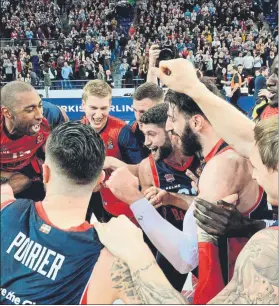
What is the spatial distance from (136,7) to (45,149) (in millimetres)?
628

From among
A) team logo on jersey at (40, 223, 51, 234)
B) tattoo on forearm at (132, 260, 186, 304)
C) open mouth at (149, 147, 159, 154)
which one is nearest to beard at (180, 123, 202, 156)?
open mouth at (149, 147, 159, 154)

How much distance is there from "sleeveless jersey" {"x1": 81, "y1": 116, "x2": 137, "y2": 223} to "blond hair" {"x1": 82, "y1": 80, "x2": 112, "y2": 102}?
9cm

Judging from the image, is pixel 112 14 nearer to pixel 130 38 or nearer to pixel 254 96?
pixel 130 38

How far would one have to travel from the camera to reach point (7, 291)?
5.32 ft

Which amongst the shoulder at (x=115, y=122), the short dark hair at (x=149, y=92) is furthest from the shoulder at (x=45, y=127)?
the short dark hair at (x=149, y=92)

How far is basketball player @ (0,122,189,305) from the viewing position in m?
1.57

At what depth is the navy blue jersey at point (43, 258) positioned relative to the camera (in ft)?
5.20

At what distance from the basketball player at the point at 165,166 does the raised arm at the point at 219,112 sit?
0.12 m

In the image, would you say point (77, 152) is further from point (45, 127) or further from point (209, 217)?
point (209, 217)

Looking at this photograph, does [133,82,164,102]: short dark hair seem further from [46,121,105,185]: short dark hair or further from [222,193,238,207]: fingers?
[222,193,238,207]: fingers

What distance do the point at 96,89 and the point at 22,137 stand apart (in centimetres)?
33

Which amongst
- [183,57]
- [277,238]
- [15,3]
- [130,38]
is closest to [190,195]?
[277,238]

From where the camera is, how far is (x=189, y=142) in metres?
1.70

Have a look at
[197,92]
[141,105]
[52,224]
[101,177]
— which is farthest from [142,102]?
[52,224]
